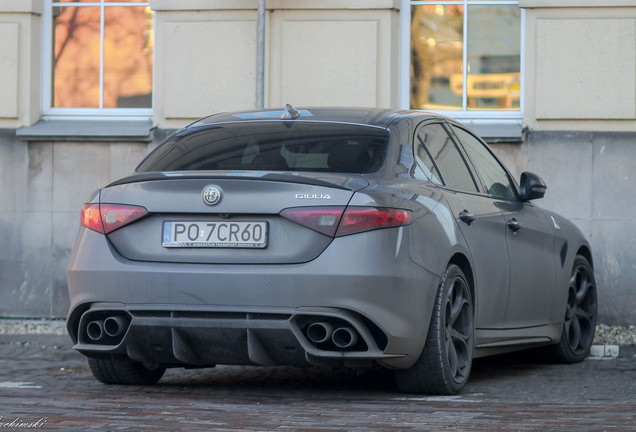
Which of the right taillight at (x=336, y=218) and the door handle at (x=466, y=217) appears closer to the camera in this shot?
the right taillight at (x=336, y=218)

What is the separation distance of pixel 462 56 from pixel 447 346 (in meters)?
5.64

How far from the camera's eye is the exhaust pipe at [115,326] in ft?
21.2

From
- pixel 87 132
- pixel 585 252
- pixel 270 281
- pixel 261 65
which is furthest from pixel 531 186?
pixel 87 132

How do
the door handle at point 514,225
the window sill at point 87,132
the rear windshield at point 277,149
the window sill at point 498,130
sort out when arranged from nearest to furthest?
the rear windshield at point 277,149 < the door handle at point 514,225 < the window sill at point 498,130 < the window sill at point 87,132

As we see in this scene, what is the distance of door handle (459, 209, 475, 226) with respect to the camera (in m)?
6.94

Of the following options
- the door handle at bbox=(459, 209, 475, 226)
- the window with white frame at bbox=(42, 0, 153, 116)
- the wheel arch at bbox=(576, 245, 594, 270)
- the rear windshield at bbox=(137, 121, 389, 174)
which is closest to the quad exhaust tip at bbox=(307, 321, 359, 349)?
the rear windshield at bbox=(137, 121, 389, 174)

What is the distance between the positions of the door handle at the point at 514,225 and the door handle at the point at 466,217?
65 cm

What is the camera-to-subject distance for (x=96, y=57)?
12.5 metres

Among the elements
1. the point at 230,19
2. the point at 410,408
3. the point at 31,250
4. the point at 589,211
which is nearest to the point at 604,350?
the point at 589,211

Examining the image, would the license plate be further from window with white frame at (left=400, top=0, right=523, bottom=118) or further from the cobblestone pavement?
window with white frame at (left=400, top=0, right=523, bottom=118)

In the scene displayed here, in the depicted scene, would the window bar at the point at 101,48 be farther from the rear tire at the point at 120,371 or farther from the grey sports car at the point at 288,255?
the rear tire at the point at 120,371

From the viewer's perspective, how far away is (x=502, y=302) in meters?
7.54

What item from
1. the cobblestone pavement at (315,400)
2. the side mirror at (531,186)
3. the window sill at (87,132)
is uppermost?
the window sill at (87,132)

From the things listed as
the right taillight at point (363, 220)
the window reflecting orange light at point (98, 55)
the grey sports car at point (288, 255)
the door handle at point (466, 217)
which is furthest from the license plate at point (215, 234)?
the window reflecting orange light at point (98, 55)
